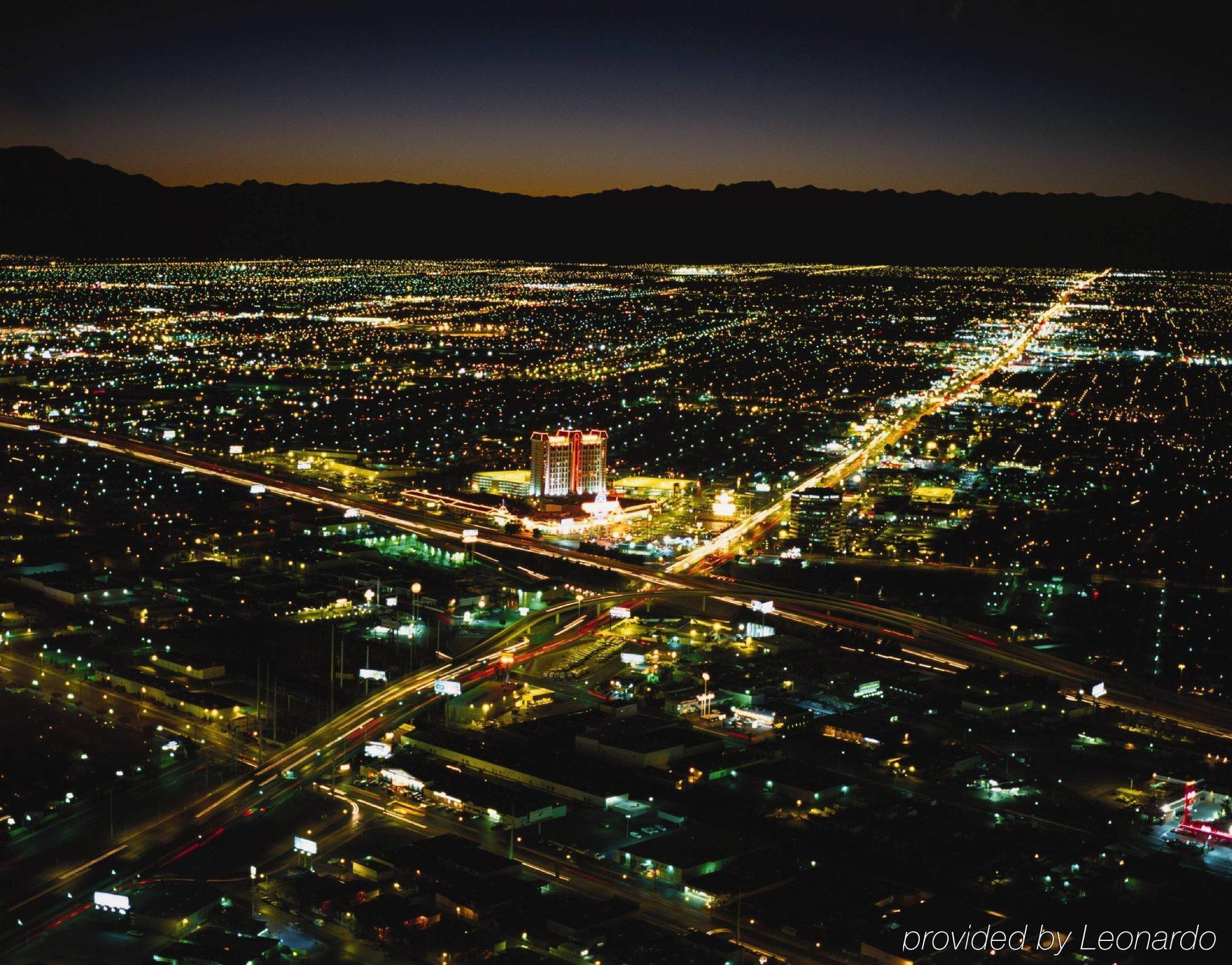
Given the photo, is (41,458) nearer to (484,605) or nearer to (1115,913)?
(484,605)

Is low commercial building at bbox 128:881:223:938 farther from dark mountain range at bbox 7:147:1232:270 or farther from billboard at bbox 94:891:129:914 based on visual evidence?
dark mountain range at bbox 7:147:1232:270

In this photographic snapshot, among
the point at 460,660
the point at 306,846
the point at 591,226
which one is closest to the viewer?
the point at 306,846

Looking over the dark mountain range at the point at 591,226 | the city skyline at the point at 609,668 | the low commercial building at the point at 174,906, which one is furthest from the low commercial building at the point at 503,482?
the dark mountain range at the point at 591,226

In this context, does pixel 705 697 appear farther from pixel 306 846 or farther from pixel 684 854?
pixel 306 846

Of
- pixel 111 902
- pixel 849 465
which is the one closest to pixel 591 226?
pixel 849 465

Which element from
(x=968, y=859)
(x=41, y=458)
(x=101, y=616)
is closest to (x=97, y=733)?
(x=101, y=616)

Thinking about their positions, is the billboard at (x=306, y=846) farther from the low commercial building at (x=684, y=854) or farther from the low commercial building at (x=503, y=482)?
the low commercial building at (x=503, y=482)
